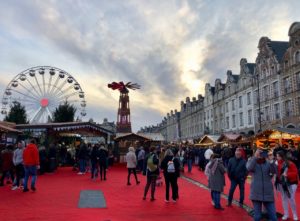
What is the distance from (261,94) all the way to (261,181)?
3833 centimetres

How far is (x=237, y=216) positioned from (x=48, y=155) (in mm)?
14055

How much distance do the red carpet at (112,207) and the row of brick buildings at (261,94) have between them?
91.6 ft

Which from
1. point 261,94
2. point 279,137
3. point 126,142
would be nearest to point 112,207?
point 279,137

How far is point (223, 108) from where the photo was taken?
184ft

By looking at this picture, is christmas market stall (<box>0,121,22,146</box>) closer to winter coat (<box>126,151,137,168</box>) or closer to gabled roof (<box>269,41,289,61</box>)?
winter coat (<box>126,151,137,168</box>)

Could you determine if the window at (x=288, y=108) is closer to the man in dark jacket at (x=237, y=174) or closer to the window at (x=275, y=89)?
the window at (x=275, y=89)

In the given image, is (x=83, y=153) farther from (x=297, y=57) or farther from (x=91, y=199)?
(x=297, y=57)

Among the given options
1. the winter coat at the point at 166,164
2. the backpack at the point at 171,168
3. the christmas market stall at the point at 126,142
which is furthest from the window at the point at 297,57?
the backpack at the point at 171,168

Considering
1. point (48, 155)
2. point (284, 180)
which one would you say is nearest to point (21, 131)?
point (48, 155)

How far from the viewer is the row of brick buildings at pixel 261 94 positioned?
36.8 metres

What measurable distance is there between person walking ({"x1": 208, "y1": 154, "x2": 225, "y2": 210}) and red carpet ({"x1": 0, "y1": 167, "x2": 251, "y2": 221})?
0.34m

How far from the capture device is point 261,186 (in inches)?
275

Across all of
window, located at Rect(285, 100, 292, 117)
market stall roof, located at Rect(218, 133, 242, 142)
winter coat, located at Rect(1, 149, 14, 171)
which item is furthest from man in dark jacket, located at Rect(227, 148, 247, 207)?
window, located at Rect(285, 100, 292, 117)

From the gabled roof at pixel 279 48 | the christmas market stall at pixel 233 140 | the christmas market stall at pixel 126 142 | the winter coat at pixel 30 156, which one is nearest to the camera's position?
the winter coat at pixel 30 156
